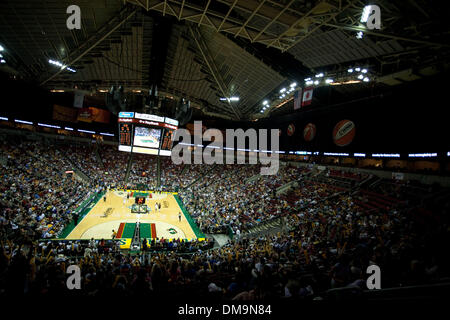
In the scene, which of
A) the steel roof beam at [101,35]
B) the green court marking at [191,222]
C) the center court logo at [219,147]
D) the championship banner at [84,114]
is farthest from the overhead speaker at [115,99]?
the green court marking at [191,222]

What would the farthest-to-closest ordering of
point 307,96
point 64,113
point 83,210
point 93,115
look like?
point 93,115
point 64,113
point 83,210
point 307,96

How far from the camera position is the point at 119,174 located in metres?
32.9

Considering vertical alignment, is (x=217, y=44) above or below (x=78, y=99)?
above

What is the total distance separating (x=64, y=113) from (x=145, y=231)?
90.1ft

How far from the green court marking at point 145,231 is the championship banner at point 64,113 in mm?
25820

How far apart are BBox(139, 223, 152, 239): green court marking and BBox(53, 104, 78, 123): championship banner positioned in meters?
25.8

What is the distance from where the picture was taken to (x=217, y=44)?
19.0m

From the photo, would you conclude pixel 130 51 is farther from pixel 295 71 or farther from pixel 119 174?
pixel 119 174

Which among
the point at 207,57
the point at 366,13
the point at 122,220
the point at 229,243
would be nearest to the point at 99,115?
the point at 122,220

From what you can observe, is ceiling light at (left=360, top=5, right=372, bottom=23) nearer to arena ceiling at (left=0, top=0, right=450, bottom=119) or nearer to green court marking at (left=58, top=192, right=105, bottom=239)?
arena ceiling at (left=0, top=0, right=450, bottom=119)

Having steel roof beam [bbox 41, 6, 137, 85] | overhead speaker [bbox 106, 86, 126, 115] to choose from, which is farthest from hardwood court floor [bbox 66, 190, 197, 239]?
steel roof beam [bbox 41, 6, 137, 85]

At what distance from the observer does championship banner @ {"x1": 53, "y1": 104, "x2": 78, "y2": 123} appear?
3266 cm

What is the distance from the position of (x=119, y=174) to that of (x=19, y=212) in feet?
61.1

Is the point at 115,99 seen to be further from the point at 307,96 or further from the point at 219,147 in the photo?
the point at 219,147
